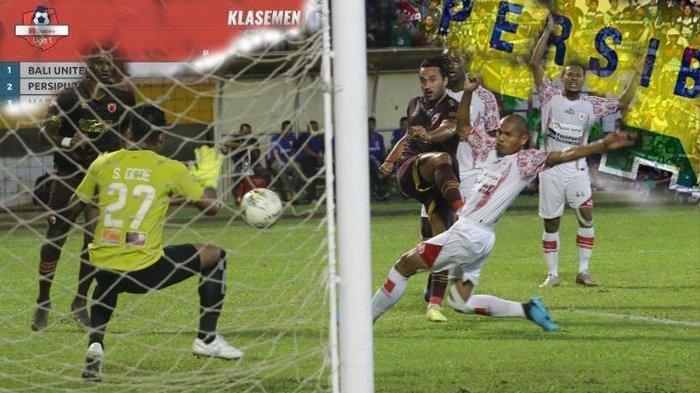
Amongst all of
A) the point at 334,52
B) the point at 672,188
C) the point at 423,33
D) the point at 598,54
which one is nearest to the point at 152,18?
the point at 423,33

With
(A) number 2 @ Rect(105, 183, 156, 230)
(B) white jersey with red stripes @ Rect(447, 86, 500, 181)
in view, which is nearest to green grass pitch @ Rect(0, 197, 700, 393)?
(A) number 2 @ Rect(105, 183, 156, 230)

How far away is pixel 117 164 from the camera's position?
7.60 meters

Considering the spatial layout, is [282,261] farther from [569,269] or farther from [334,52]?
[334,52]

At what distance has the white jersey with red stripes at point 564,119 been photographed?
499 inches

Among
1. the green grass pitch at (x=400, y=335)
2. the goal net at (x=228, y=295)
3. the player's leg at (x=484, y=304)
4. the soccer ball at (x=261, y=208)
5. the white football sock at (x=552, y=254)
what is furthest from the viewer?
the white football sock at (x=552, y=254)

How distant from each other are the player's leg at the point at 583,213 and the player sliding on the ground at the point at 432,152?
2.28m

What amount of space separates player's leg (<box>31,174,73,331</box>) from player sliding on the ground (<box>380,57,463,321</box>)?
2343 millimetres

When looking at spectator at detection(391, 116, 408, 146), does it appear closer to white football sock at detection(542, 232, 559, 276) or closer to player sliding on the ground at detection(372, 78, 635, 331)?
white football sock at detection(542, 232, 559, 276)

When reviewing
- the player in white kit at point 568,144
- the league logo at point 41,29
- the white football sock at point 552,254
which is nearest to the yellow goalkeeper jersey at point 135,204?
the white football sock at point 552,254

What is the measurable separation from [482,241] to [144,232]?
2141 mm

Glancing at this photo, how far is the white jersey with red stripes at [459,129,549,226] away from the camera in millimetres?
8617

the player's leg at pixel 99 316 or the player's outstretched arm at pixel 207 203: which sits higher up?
the player's outstretched arm at pixel 207 203

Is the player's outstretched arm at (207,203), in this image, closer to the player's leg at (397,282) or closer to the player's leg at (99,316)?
the player's leg at (99,316)

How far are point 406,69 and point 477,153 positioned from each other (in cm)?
1511
